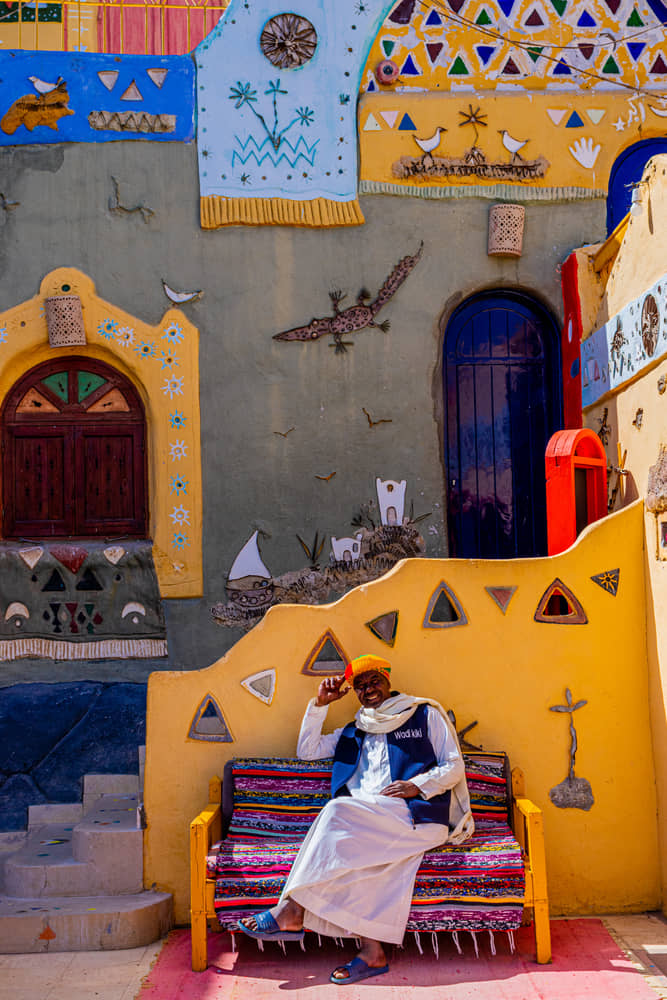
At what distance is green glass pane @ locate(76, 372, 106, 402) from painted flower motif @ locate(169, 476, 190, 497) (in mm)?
932

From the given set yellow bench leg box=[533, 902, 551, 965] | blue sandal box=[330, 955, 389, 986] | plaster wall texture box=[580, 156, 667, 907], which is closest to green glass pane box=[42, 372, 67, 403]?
plaster wall texture box=[580, 156, 667, 907]

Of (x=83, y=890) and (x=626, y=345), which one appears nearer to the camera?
(x=83, y=890)

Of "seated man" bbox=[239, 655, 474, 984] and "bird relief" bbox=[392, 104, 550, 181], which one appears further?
"bird relief" bbox=[392, 104, 550, 181]

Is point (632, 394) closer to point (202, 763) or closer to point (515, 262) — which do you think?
point (515, 262)

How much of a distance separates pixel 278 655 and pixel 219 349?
2844mm

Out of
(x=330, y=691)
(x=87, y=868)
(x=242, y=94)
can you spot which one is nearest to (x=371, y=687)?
(x=330, y=691)

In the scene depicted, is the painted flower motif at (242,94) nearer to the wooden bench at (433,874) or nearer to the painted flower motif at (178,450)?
the painted flower motif at (178,450)

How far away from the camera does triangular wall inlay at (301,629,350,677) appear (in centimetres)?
508

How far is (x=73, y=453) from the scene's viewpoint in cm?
716

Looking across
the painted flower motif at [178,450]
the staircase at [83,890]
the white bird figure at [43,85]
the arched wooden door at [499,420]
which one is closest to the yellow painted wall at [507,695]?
the staircase at [83,890]

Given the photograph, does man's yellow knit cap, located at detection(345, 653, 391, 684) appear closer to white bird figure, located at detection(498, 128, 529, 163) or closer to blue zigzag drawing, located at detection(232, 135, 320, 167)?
blue zigzag drawing, located at detection(232, 135, 320, 167)

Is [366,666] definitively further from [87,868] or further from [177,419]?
[177,419]

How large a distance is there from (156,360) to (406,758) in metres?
3.72

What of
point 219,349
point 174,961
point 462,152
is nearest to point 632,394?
point 462,152
